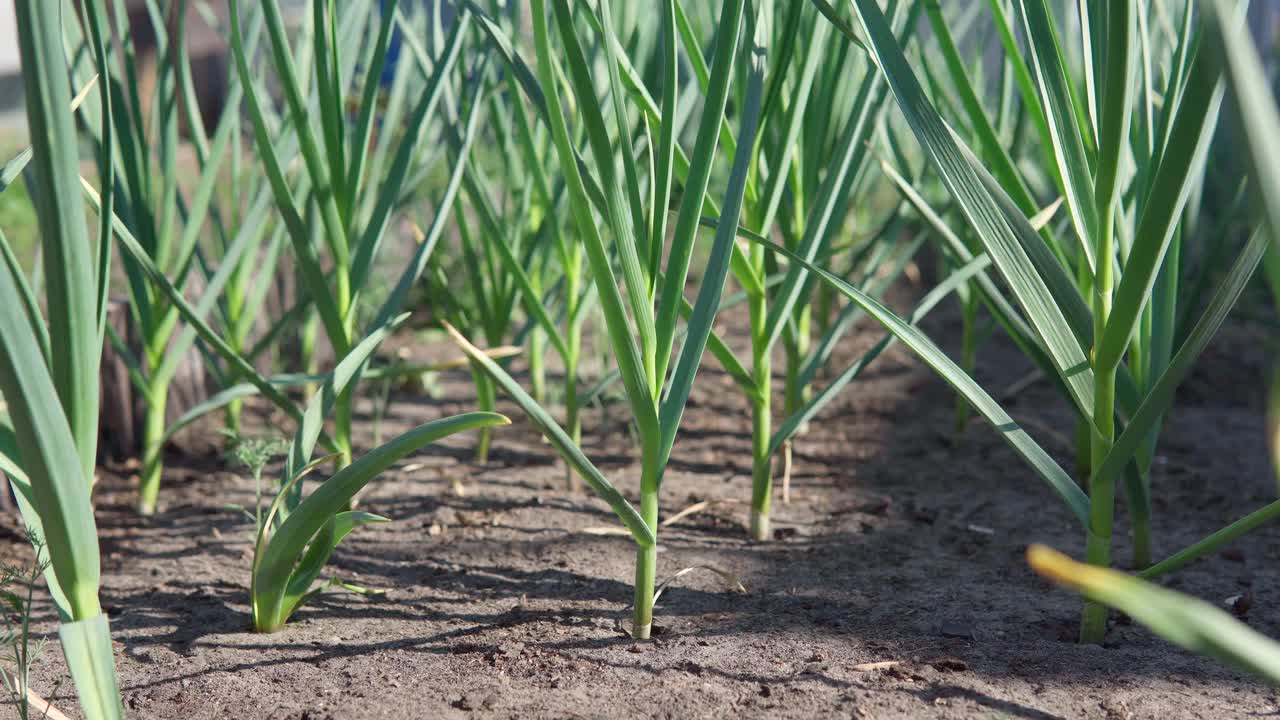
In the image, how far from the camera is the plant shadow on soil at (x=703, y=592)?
967 mm

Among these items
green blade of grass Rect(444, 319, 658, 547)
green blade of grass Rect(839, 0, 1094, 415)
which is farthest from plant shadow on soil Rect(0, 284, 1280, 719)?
green blade of grass Rect(839, 0, 1094, 415)

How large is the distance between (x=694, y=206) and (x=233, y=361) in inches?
21.2

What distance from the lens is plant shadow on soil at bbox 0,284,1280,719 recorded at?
967 millimetres

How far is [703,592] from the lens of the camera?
123cm

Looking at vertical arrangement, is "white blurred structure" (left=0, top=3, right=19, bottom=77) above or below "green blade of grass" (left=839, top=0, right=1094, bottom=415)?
above

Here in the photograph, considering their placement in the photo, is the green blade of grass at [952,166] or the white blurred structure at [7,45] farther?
the white blurred structure at [7,45]

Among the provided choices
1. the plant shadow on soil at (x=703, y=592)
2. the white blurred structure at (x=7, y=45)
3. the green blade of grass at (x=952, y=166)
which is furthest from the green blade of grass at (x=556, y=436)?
the white blurred structure at (x=7, y=45)

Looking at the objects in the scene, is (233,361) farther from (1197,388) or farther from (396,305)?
(1197,388)

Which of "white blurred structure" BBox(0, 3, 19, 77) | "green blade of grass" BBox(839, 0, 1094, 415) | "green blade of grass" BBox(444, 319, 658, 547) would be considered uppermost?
"white blurred structure" BBox(0, 3, 19, 77)

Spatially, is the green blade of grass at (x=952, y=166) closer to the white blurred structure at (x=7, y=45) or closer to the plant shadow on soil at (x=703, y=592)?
the plant shadow on soil at (x=703, y=592)

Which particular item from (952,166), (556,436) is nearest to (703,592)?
(556,436)

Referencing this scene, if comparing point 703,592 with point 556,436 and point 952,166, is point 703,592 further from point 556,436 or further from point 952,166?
point 952,166

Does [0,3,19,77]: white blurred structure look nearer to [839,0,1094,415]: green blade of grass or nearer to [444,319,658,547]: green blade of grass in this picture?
[444,319,658,547]: green blade of grass

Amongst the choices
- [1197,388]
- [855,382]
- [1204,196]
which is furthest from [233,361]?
[1204,196]
